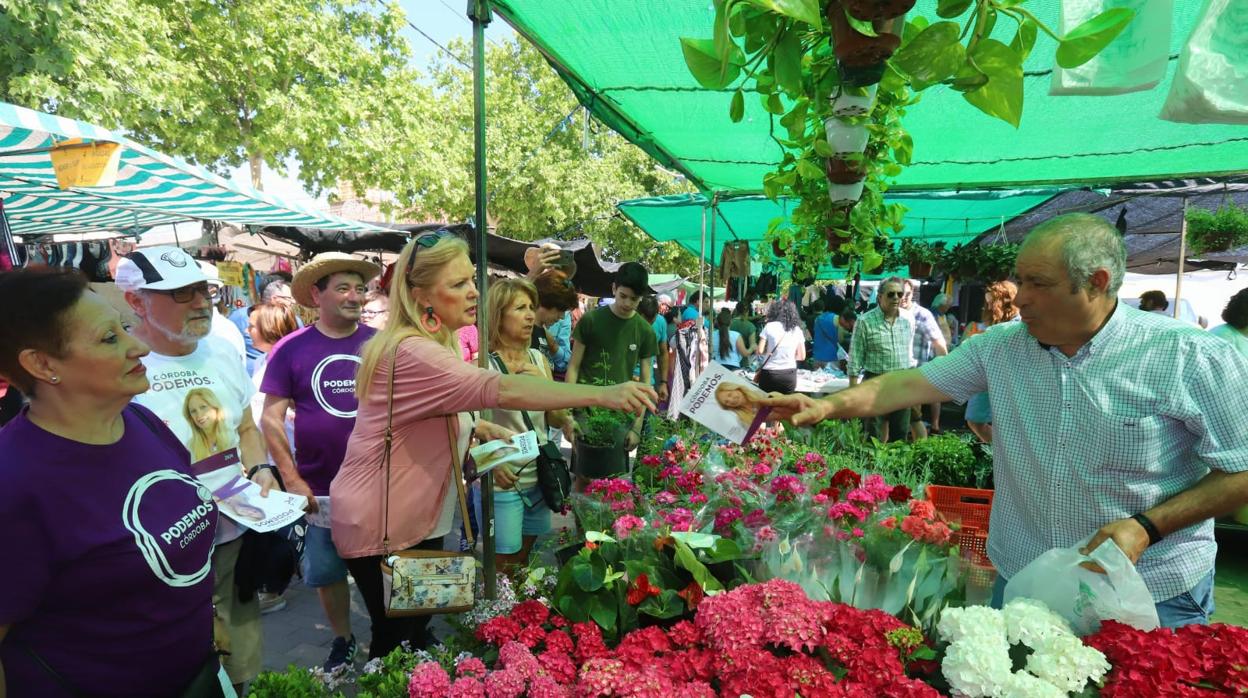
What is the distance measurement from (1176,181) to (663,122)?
521 cm

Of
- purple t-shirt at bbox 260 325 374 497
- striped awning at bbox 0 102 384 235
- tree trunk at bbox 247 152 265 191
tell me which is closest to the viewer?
purple t-shirt at bbox 260 325 374 497

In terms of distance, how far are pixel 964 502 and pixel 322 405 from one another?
3695mm

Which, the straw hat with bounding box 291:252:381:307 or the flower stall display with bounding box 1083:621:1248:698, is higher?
the straw hat with bounding box 291:252:381:307

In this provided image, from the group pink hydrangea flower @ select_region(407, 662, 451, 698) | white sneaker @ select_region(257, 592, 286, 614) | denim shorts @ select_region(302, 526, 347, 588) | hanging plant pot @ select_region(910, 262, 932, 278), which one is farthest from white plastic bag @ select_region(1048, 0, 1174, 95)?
hanging plant pot @ select_region(910, 262, 932, 278)

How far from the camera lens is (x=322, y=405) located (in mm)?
2973

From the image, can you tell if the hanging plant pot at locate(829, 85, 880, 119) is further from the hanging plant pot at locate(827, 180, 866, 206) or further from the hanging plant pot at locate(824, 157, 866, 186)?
the hanging plant pot at locate(827, 180, 866, 206)

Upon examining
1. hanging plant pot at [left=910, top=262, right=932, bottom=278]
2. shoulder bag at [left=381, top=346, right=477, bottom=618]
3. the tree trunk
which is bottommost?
shoulder bag at [left=381, top=346, right=477, bottom=618]

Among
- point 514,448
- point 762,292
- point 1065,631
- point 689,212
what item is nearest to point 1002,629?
point 1065,631

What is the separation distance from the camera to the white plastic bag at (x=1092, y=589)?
133 cm

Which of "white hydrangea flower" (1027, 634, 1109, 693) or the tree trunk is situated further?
the tree trunk

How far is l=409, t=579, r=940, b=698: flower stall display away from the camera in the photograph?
1.22m

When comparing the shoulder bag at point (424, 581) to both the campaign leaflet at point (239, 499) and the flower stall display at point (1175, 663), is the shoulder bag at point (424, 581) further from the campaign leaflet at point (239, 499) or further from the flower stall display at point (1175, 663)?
the flower stall display at point (1175, 663)

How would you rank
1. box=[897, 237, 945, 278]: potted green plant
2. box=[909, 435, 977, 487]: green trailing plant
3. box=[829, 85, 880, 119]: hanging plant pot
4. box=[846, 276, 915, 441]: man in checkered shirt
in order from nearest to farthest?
box=[829, 85, 880, 119]: hanging plant pot < box=[909, 435, 977, 487]: green trailing plant < box=[846, 276, 915, 441]: man in checkered shirt < box=[897, 237, 945, 278]: potted green plant

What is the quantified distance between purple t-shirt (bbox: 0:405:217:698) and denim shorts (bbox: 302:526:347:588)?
120cm
